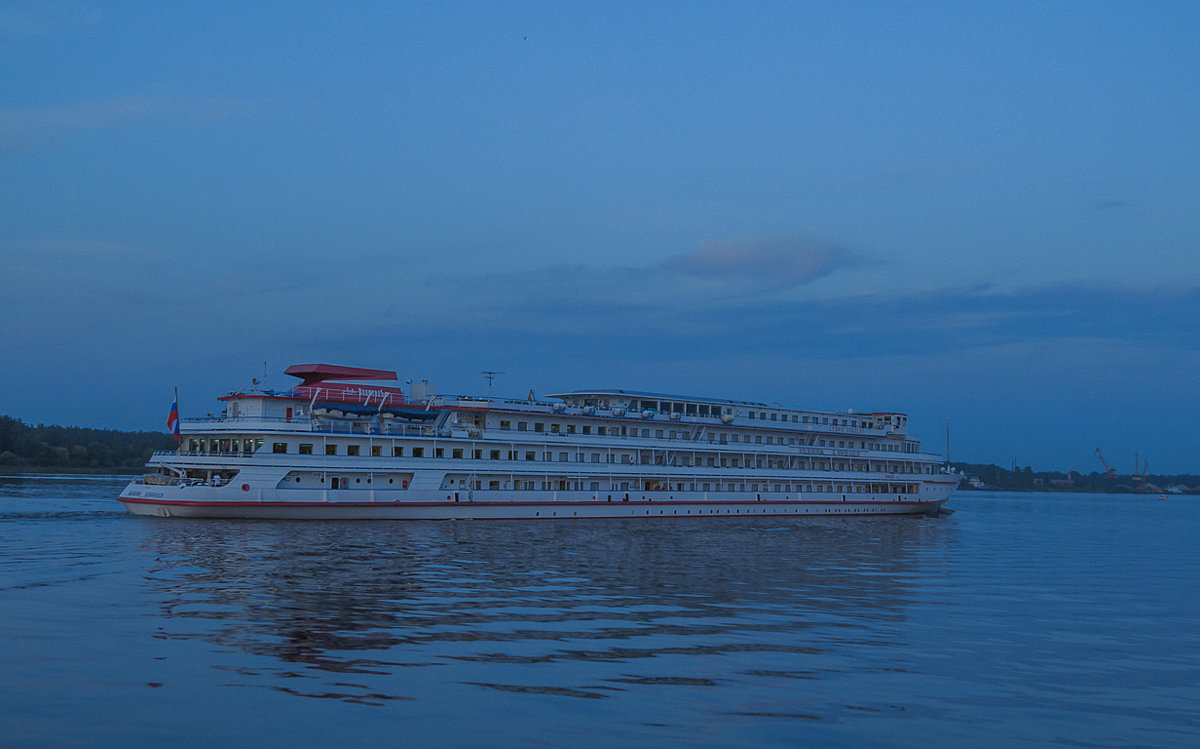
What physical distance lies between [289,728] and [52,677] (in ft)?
17.7

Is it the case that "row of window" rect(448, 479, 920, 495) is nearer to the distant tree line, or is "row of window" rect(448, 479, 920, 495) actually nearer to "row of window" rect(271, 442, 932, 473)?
"row of window" rect(271, 442, 932, 473)

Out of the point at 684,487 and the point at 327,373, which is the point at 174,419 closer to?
the point at 327,373

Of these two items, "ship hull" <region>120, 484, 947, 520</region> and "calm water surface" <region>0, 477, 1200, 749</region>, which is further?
"ship hull" <region>120, 484, 947, 520</region>

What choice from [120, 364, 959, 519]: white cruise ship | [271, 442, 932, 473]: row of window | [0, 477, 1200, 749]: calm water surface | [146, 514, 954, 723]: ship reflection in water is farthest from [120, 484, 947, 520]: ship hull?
[0, 477, 1200, 749]: calm water surface

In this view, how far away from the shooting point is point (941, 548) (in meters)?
51.9

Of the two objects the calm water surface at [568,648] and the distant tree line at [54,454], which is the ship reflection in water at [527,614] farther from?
the distant tree line at [54,454]

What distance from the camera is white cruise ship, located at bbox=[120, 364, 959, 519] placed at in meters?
55.6

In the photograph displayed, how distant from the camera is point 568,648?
2000 centimetres

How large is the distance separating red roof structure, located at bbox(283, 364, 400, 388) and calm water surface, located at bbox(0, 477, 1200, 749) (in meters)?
24.4

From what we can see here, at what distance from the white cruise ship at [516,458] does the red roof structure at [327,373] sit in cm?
9

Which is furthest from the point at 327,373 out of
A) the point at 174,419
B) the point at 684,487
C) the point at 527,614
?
the point at 527,614

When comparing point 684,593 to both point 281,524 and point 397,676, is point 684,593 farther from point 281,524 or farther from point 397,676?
point 281,524

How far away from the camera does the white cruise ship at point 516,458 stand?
182ft

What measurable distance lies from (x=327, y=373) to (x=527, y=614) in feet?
146
